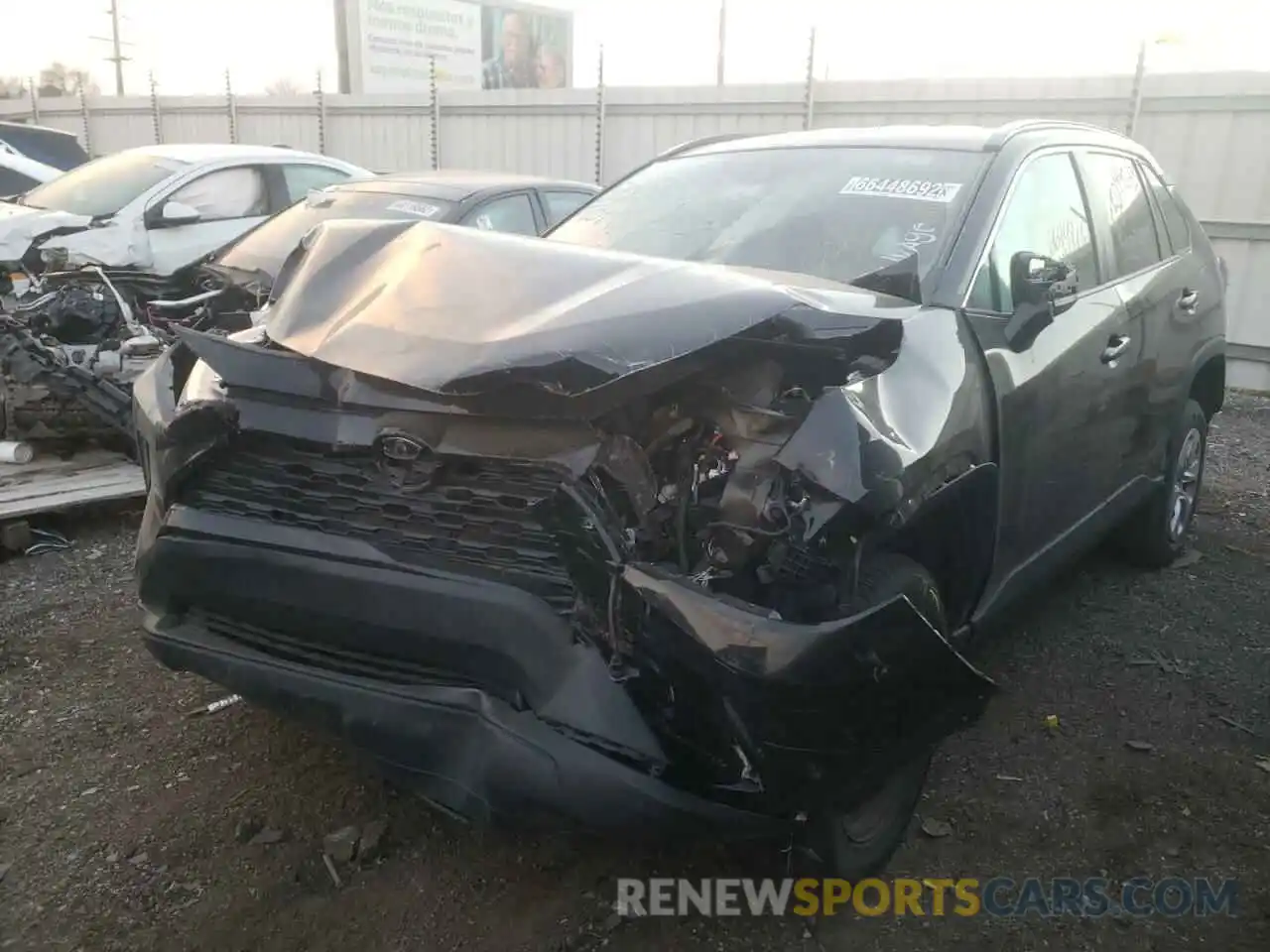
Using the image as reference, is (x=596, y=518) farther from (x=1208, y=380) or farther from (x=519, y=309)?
(x=1208, y=380)

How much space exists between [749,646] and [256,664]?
1139 mm

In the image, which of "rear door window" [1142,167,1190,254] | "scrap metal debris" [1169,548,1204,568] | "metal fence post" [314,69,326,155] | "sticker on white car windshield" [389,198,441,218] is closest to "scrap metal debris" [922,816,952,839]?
"scrap metal debris" [1169,548,1204,568]

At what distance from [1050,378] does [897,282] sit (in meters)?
0.59

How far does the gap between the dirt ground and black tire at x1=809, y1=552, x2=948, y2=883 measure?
159 mm

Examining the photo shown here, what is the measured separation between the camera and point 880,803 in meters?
2.42

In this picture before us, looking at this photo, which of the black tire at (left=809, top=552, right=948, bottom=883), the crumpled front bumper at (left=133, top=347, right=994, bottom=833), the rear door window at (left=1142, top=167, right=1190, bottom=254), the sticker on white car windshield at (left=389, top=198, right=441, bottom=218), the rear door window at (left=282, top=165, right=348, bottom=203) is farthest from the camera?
the rear door window at (left=282, top=165, right=348, bottom=203)

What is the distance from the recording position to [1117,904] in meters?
2.51

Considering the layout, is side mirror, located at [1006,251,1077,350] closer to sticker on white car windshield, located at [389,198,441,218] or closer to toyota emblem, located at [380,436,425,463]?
toyota emblem, located at [380,436,425,463]

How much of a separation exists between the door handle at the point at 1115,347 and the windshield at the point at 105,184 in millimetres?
6677

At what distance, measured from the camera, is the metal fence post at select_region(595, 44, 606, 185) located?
12148mm

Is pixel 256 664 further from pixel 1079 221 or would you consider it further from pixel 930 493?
pixel 1079 221

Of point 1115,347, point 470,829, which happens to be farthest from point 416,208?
point 470,829

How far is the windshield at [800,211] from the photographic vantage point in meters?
2.94

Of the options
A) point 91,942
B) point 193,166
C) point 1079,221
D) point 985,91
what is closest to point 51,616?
point 91,942
